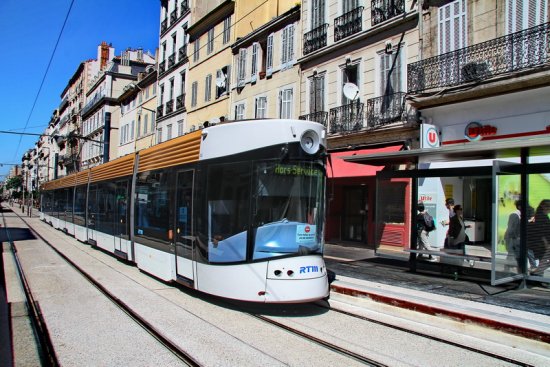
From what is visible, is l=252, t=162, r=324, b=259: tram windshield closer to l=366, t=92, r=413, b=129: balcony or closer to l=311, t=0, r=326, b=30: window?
l=366, t=92, r=413, b=129: balcony

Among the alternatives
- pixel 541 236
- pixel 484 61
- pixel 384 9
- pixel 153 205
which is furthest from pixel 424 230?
pixel 384 9

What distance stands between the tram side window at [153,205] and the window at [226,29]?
17162 millimetres

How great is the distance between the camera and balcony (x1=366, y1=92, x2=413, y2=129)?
15.0 meters

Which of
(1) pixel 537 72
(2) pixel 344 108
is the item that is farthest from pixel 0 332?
(2) pixel 344 108

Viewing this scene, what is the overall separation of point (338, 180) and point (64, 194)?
550 inches

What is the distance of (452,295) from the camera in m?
7.87

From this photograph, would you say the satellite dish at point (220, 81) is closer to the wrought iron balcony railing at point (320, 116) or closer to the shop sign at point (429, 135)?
the wrought iron balcony railing at point (320, 116)

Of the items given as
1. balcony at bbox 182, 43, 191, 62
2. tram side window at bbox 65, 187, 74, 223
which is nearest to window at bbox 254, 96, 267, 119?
tram side window at bbox 65, 187, 74, 223

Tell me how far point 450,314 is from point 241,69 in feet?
65.6

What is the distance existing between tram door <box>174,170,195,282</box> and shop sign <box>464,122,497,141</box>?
29.3 ft

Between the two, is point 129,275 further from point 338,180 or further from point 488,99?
point 488,99

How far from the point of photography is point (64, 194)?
22.4 m

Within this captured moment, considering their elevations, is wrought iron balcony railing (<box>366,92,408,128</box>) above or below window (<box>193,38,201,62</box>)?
below

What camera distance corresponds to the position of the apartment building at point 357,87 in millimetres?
15203
